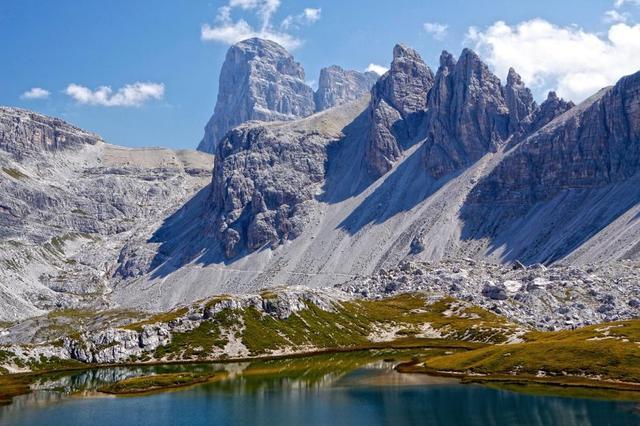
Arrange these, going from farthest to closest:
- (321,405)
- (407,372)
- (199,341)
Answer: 1. (199,341)
2. (407,372)
3. (321,405)

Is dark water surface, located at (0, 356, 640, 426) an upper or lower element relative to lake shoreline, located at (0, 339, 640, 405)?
lower

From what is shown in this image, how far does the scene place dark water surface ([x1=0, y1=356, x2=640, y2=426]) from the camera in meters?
95.0

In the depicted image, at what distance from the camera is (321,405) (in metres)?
108

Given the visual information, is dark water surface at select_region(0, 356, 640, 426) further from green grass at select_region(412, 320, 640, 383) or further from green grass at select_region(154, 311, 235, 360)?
green grass at select_region(154, 311, 235, 360)

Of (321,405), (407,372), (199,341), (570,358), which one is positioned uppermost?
(199,341)

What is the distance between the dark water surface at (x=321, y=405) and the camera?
95000mm

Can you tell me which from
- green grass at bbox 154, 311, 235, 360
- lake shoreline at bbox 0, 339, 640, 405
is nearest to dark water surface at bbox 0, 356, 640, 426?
lake shoreline at bbox 0, 339, 640, 405

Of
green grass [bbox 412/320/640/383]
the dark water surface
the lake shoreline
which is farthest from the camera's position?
green grass [bbox 412/320/640/383]

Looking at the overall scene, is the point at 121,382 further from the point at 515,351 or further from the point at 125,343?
the point at 515,351

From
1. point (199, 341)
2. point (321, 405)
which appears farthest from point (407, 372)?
point (199, 341)

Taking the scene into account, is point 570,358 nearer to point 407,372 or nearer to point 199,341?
point 407,372

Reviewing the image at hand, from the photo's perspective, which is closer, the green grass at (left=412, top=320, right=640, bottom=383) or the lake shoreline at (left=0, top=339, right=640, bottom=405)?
the lake shoreline at (left=0, top=339, right=640, bottom=405)

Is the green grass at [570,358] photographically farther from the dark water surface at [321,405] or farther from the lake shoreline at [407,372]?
the dark water surface at [321,405]

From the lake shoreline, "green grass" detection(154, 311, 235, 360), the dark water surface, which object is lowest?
the dark water surface
